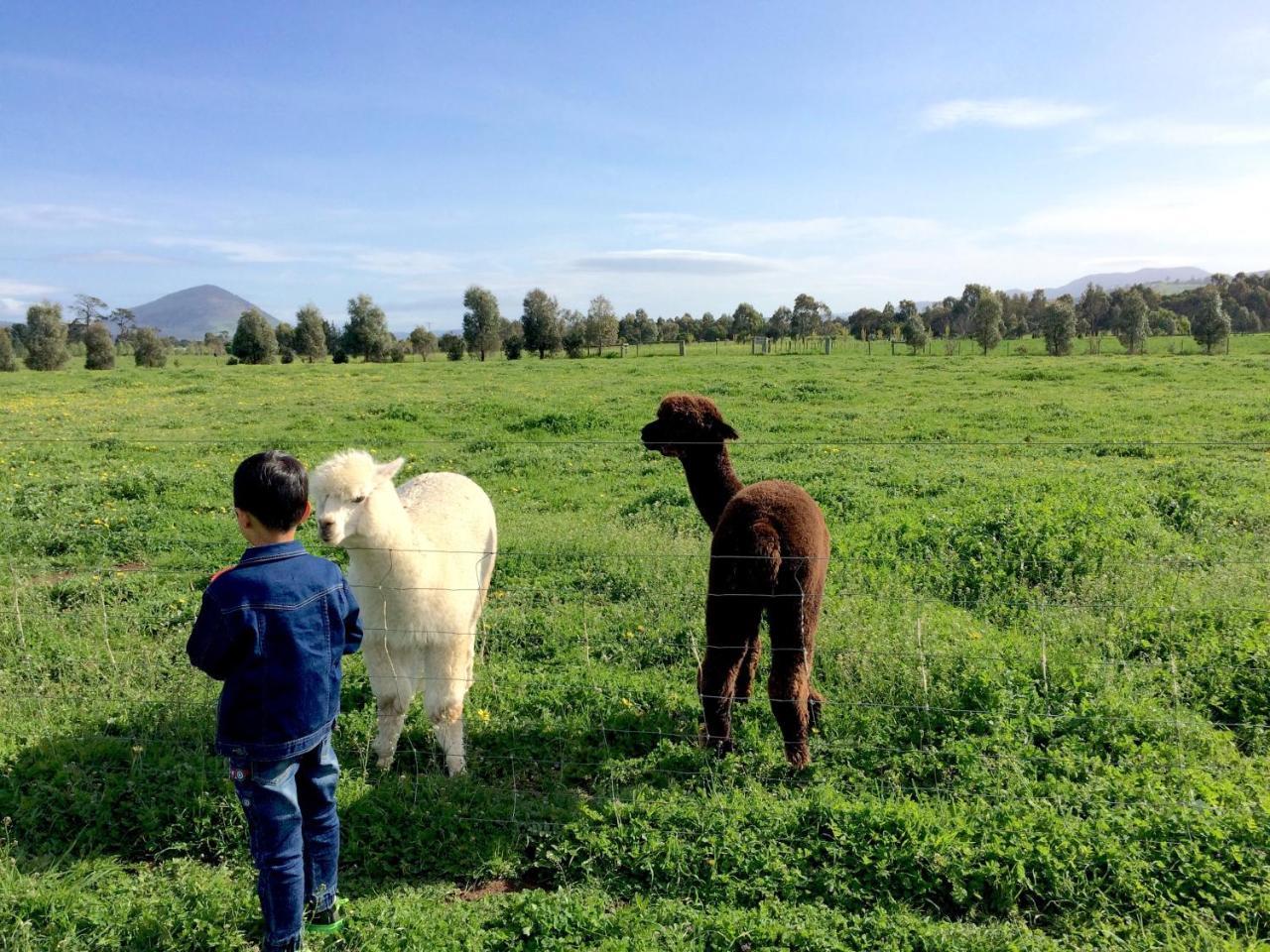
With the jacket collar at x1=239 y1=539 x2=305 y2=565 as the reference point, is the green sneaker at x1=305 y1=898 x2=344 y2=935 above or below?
below

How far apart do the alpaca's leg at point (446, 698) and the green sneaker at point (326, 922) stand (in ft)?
4.10

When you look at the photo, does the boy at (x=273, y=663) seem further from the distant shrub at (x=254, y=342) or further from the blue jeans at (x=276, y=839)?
the distant shrub at (x=254, y=342)

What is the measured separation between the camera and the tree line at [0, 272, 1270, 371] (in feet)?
158

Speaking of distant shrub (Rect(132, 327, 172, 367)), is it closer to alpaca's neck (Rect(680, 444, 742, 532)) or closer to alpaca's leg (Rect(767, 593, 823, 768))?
alpaca's neck (Rect(680, 444, 742, 532))

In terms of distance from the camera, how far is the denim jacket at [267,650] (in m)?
2.90

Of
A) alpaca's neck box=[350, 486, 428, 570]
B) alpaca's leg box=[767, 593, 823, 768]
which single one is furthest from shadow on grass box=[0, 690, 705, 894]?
alpaca's neck box=[350, 486, 428, 570]

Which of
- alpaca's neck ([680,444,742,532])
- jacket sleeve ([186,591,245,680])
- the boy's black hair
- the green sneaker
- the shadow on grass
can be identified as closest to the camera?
jacket sleeve ([186,591,245,680])

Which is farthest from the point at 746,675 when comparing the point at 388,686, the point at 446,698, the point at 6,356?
the point at 6,356

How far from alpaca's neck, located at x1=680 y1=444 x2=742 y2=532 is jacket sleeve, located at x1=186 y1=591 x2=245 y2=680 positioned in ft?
9.79

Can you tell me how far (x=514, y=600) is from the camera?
22.6ft

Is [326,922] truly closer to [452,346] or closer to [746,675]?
[746,675]

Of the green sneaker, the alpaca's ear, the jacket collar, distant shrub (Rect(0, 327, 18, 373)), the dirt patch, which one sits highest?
distant shrub (Rect(0, 327, 18, 373))

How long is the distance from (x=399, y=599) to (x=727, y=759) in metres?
2.11

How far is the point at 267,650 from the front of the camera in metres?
2.96
